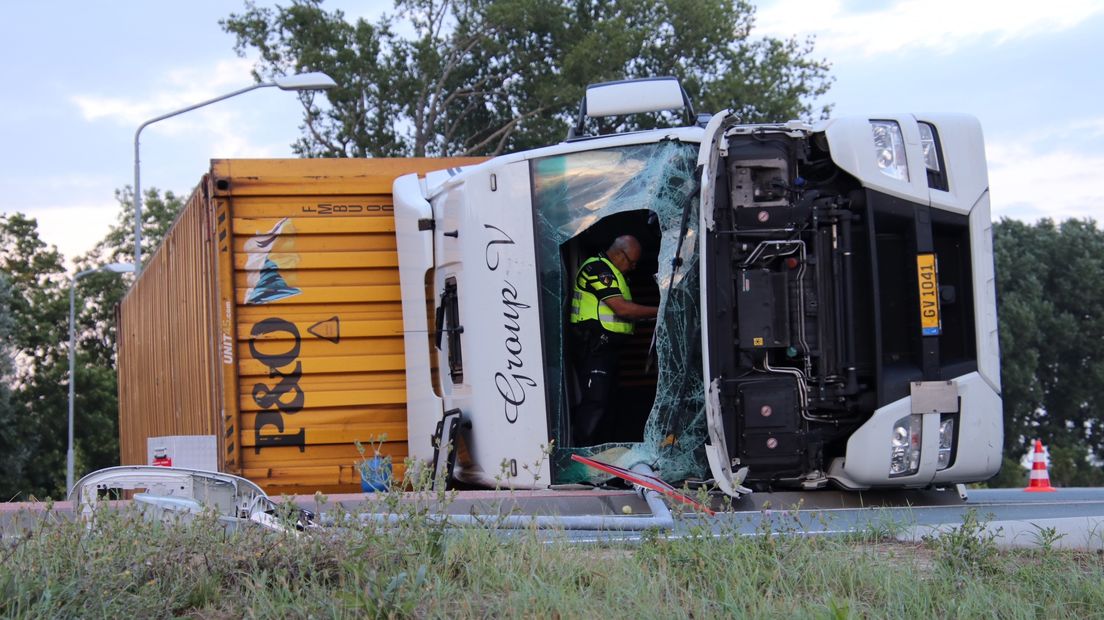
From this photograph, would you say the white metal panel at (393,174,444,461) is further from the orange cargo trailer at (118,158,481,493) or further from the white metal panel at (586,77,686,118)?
the white metal panel at (586,77,686,118)

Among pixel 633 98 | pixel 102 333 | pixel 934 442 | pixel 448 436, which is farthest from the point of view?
pixel 102 333

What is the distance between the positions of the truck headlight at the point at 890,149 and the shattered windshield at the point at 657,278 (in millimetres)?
1002

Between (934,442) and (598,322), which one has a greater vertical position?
(598,322)

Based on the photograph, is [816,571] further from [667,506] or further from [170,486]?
[170,486]

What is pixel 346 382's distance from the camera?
7.79 meters

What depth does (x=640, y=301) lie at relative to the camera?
8000 millimetres

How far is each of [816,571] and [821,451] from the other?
2.12 metres

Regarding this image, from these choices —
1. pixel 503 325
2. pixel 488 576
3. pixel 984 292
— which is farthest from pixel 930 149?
pixel 488 576

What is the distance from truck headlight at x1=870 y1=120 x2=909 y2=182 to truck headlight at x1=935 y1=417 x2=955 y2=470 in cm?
128

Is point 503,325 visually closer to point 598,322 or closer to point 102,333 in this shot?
point 598,322

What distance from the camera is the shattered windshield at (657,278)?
6.59m

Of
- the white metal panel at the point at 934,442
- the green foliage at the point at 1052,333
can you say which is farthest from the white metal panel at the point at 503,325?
the green foliage at the point at 1052,333

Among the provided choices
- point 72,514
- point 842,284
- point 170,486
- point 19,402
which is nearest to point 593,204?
point 842,284

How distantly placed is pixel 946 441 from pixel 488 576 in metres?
3.03
